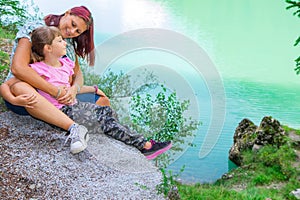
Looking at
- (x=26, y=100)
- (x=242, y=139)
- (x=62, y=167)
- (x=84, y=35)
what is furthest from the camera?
(x=242, y=139)

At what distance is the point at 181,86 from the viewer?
3.82 metres

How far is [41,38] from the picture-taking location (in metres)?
2.75

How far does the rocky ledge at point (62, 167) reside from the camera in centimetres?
236

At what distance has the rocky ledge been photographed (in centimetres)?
236

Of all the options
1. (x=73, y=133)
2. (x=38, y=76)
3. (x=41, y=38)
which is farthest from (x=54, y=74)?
(x=73, y=133)

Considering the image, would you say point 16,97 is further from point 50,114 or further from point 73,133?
point 73,133

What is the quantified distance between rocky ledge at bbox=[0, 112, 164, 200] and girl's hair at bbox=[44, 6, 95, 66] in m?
0.62

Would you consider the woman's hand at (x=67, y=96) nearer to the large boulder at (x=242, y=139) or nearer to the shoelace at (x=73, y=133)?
the shoelace at (x=73, y=133)

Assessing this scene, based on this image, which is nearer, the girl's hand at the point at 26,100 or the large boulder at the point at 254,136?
the girl's hand at the point at 26,100

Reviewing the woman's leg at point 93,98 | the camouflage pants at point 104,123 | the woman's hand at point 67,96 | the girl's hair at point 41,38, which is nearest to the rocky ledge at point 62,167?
the camouflage pants at point 104,123

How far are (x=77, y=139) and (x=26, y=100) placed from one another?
43 centimetres

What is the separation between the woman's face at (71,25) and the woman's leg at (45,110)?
1.59 feet

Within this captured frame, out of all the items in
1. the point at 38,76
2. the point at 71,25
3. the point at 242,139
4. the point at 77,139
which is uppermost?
the point at 71,25

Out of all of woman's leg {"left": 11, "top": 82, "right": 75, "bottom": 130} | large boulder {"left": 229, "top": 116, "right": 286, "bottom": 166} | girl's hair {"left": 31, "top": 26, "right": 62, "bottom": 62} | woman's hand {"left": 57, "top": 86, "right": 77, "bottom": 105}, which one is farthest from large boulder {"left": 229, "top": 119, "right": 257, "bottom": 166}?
girl's hair {"left": 31, "top": 26, "right": 62, "bottom": 62}
